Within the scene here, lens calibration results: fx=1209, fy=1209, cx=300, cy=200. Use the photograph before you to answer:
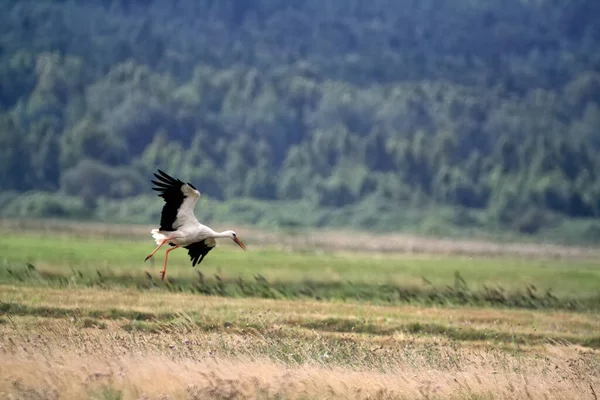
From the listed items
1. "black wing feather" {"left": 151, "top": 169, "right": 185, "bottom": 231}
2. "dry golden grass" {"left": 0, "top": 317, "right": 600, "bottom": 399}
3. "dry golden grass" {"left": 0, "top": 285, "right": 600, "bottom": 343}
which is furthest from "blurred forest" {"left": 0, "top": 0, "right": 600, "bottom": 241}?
"dry golden grass" {"left": 0, "top": 317, "right": 600, "bottom": 399}

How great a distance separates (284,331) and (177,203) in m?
3.82

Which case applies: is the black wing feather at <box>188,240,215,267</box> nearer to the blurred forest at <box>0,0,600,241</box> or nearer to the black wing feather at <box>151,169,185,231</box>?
the black wing feather at <box>151,169,185,231</box>

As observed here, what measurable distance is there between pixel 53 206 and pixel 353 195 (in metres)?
A: 47.9

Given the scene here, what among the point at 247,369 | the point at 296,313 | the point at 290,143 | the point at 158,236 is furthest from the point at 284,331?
the point at 290,143

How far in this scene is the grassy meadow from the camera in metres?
17.3

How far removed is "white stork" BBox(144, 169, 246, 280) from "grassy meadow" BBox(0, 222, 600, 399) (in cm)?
145

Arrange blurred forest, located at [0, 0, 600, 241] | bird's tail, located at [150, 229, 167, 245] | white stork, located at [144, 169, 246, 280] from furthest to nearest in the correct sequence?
blurred forest, located at [0, 0, 600, 241] < bird's tail, located at [150, 229, 167, 245] < white stork, located at [144, 169, 246, 280]

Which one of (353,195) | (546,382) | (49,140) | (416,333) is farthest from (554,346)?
(49,140)

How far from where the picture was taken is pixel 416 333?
86.7ft

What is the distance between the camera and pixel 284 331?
78.5 feet

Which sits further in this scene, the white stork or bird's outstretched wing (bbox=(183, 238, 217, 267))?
bird's outstretched wing (bbox=(183, 238, 217, 267))

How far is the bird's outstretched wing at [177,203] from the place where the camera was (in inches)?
983

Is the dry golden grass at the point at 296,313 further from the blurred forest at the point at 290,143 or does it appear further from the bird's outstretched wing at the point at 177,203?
the blurred forest at the point at 290,143

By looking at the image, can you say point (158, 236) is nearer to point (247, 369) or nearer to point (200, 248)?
point (200, 248)
